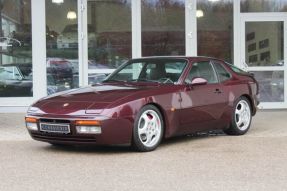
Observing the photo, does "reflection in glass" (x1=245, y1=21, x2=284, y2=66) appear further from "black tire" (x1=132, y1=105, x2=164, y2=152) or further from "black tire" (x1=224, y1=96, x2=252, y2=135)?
"black tire" (x1=132, y1=105, x2=164, y2=152)

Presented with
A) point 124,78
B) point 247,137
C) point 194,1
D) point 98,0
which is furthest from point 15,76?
point 247,137

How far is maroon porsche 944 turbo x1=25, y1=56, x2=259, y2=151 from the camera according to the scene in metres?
8.32

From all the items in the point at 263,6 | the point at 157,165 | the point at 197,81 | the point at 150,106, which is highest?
the point at 263,6

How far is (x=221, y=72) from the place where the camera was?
10.4 metres

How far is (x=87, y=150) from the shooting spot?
29.3 ft

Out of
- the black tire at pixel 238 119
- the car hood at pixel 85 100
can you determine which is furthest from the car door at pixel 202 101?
the car hood at pixel 85 100

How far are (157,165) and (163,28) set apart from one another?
24.1 ft

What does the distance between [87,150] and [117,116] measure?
0.94 meters

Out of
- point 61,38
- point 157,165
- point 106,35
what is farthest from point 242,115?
point 61,38

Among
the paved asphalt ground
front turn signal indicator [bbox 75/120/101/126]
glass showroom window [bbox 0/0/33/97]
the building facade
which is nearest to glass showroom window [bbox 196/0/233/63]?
the building facade

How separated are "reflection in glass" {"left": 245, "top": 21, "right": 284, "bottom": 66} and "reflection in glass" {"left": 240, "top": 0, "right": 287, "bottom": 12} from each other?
0.30m

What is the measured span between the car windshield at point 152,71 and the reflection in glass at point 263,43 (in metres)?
5.29

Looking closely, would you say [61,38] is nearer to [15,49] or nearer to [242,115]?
[15,49]

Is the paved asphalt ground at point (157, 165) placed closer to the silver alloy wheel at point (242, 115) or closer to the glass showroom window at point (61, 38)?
the silver alloy wheel at point (242, 115)
